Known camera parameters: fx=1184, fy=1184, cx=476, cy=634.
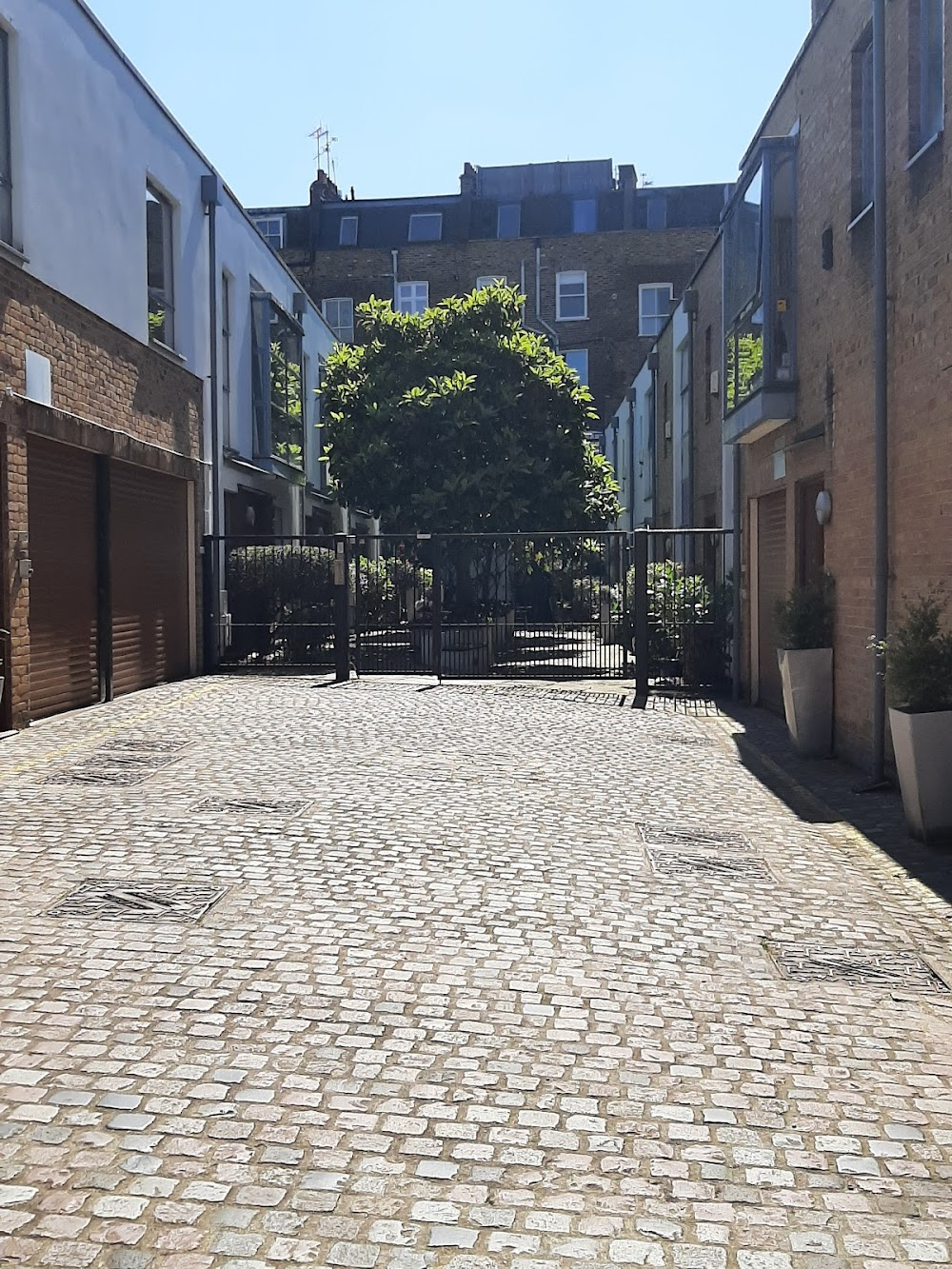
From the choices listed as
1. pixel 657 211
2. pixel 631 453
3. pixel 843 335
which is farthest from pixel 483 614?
pixel 657 211

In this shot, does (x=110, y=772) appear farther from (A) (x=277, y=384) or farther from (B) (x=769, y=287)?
(A) (x=277, y=384)

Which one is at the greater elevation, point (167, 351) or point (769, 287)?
point (167, 351)

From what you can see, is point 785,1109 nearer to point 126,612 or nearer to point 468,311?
point 126,612

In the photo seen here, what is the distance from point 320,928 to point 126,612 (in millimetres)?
10162

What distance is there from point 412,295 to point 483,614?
26.1m

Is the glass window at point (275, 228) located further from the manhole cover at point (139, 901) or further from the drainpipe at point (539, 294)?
the manhole cover at point (139, 901)

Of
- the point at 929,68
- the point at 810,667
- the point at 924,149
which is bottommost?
the point at 810,667

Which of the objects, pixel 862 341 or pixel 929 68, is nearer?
pixel 929 68

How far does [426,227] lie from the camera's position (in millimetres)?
44344

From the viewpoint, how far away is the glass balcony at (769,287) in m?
12.0

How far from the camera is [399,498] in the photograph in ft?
76.0

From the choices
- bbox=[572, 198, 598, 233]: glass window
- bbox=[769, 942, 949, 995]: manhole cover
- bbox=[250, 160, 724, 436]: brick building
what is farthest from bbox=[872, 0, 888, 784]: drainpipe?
bbox=[572, 198, 598, 233]: glass window

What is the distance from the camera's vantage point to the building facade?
36.6ft

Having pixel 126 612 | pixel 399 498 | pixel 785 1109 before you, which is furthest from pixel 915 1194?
pixel 399 498
